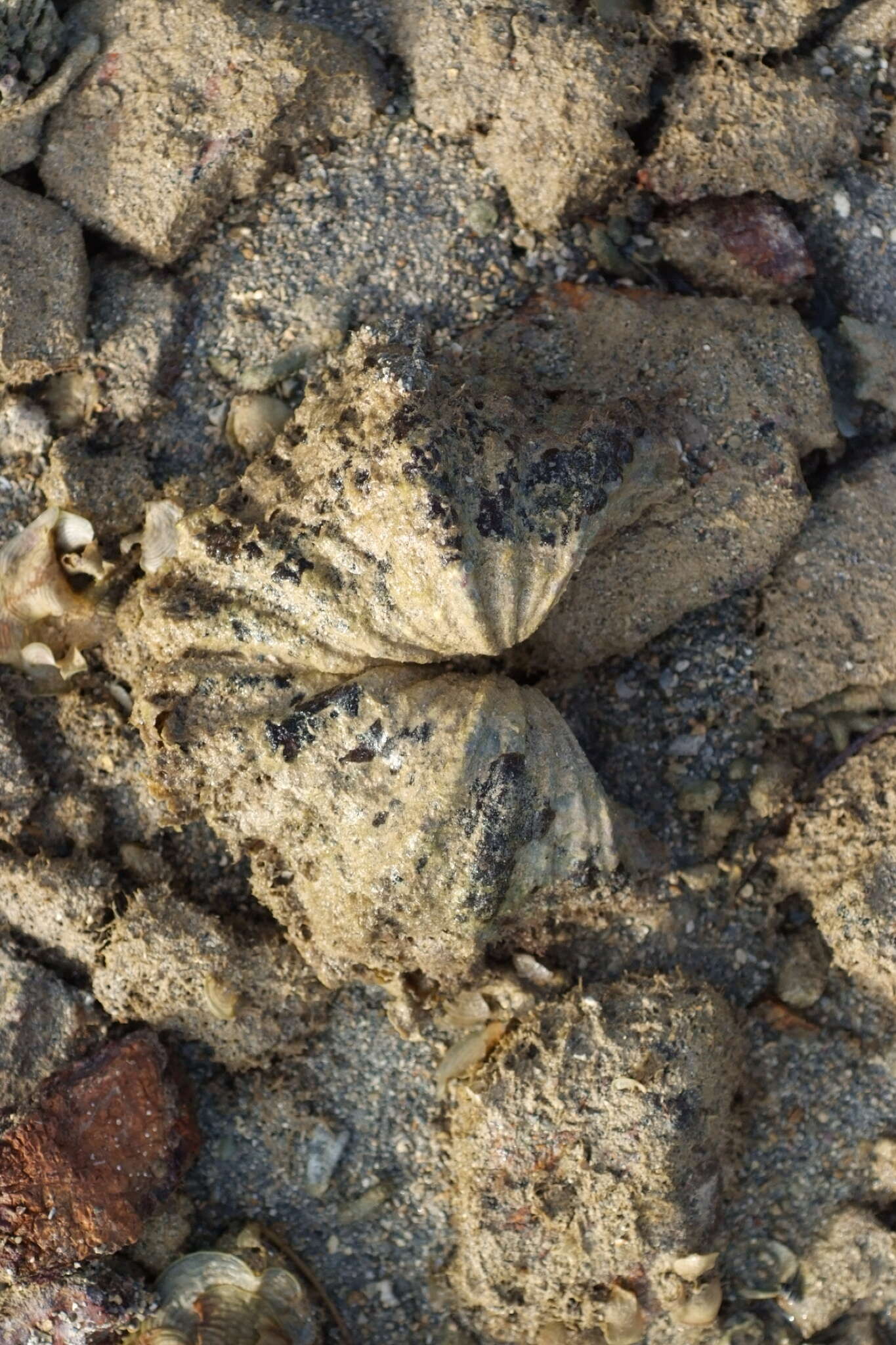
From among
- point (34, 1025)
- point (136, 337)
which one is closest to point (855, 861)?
point (34, 1025)

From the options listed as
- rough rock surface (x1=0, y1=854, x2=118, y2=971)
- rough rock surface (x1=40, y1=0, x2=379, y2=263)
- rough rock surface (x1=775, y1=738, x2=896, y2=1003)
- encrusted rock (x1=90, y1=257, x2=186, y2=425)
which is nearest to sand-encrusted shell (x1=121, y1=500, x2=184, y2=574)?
encrusted rock (x1=90, y1=257, x2=186, y2=425)

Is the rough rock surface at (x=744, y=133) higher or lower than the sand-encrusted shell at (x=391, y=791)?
higher

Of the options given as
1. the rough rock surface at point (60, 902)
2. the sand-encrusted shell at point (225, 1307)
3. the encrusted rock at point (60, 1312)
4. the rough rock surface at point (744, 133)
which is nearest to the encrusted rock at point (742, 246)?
the rough rock surface at point (744, 133)

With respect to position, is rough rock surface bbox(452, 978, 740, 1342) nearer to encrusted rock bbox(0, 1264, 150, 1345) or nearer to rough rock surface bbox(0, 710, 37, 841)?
encrusted rock bbox(0, 1264, 150, 1345)

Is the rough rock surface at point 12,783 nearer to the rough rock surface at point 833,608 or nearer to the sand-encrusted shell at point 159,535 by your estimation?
the sand-encrusted shell at point 159,535

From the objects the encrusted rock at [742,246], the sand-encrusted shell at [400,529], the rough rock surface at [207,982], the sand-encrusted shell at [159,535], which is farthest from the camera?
the encrusted rock at [742,246]

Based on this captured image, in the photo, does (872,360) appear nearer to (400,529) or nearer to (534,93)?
(534,93)
